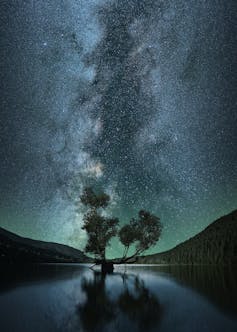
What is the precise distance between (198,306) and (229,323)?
2.74 metres

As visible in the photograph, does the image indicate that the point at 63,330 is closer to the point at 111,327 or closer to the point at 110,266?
the point at 111,327

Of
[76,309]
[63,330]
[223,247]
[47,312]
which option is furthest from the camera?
[223,247]

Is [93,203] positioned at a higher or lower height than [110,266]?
higher

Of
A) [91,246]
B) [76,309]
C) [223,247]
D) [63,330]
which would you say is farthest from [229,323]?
[223,247]

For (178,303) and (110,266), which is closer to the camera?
(178,303)

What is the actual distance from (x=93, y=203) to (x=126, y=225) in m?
6.60

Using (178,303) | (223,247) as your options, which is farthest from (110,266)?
(223,247)

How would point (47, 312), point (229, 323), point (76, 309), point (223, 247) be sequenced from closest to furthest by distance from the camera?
point (229, 323)
point (47, 312)
point (76, 309)
point (223, 247)

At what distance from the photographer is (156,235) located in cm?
4703

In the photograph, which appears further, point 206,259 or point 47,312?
point 206,259

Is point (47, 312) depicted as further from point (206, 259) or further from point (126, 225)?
point (206, 259)

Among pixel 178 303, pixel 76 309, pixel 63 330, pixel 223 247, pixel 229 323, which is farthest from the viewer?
pixel 223 247

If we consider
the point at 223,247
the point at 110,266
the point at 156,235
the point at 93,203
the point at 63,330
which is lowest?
the point at 63,330

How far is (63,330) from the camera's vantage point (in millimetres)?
5984
